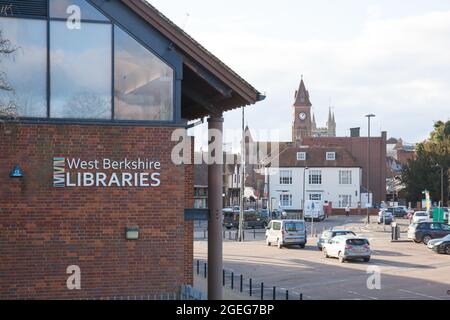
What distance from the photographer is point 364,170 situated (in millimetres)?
101500

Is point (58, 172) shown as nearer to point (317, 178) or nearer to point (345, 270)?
point (345, 270)

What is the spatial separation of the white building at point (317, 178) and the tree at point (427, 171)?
8122 millimetres

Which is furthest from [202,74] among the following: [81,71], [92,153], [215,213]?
[215,213]

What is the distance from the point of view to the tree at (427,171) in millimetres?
90125

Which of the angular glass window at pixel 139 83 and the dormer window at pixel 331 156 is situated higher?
the dormer window at pixel 331 156

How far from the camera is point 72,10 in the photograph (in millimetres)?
14734

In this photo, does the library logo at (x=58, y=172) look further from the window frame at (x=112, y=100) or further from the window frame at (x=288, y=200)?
the window frame at (x=288, y=200)

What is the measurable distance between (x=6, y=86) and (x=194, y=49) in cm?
390

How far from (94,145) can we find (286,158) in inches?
3004

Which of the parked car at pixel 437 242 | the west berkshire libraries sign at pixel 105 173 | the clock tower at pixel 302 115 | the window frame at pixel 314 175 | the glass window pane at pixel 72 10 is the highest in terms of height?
the clock tower at pixel 302 115

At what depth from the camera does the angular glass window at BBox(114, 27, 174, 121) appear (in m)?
15.0

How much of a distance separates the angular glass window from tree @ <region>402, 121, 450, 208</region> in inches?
3075

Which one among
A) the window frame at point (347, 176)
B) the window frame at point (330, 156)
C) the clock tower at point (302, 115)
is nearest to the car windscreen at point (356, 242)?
the window frame at point (347, 176)

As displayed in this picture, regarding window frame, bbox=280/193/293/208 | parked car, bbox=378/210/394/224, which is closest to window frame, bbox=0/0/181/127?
parked car, bbox=378/210/394/224
